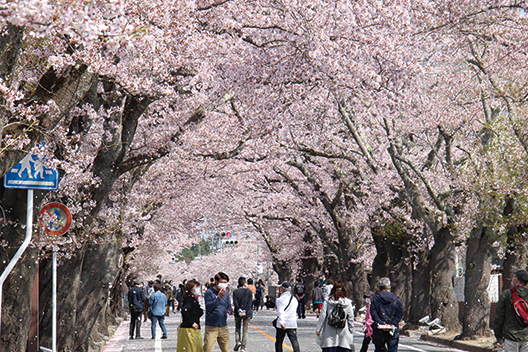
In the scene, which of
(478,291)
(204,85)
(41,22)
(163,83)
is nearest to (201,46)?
(163,83)

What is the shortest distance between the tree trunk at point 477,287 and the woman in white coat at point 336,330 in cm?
899

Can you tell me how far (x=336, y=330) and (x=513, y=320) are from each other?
105 inches

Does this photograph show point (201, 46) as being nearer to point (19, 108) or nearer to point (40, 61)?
point (40, 61)


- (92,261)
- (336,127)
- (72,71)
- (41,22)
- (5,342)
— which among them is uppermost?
(336,127)

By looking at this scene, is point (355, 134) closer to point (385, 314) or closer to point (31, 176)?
point (385, 314)

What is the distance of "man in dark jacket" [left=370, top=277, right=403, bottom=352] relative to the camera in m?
11.0

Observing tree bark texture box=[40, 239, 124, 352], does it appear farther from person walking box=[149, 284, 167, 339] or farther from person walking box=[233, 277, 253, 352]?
person walking box=[149, 284, 167, 339]

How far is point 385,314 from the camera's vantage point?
11008 millimetres

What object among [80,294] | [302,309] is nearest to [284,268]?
[302,309]

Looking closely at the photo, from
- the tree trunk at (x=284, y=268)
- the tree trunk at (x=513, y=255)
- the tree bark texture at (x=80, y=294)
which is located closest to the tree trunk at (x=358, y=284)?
the tree trunk at (x=513, y=255)

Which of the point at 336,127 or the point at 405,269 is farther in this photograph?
the point at 405,269

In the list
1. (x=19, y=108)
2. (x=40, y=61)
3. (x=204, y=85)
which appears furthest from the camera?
(x=204, y=85)

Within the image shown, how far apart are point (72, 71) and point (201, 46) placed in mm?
5960

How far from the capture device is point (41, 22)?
4.48m
